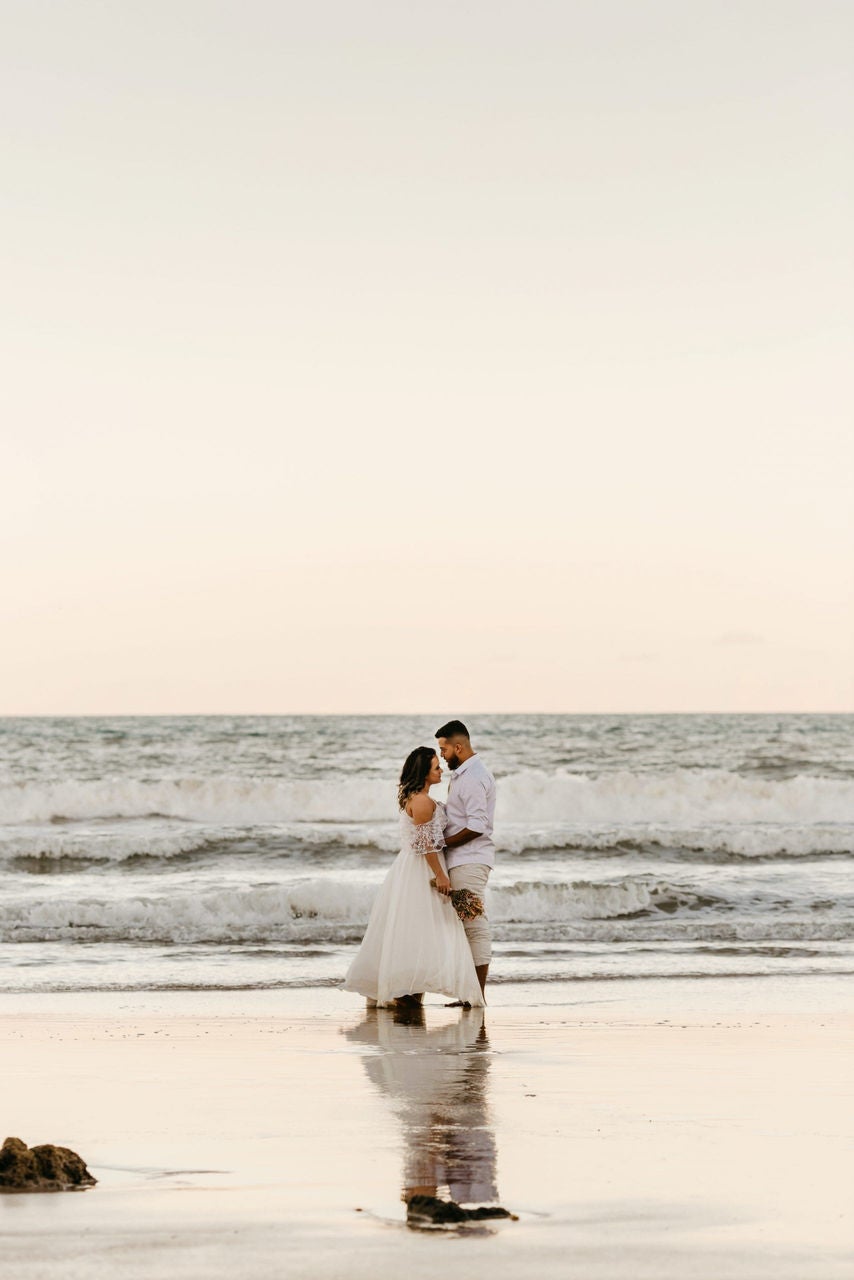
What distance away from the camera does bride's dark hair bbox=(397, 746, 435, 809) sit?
33.0 ft

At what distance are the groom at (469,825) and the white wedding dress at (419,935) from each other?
0.12 meters

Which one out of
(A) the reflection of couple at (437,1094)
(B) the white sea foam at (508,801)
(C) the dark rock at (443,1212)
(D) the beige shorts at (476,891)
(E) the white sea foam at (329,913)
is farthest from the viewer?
(B) the white sea foam at (508,801)

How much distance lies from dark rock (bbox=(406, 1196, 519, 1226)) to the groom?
16.8 feet

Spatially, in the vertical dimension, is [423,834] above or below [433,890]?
above

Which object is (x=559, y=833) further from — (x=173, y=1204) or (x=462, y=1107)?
(x=173, y=1204)

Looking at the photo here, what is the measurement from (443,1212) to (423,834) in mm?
5307

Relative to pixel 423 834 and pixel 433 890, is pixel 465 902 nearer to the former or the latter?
pixel 433 890

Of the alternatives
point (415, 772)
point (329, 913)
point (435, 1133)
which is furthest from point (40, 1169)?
point (329, 913)

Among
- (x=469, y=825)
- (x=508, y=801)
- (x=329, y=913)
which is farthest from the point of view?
(x=508, y=801)

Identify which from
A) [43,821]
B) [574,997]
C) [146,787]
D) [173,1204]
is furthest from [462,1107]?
[146,787]

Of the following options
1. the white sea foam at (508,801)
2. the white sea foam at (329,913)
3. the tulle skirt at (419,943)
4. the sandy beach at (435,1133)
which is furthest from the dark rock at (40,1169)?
the white sea foam at (508,801)

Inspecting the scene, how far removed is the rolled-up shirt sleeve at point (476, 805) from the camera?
10.1m

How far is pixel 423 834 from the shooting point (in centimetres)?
1015

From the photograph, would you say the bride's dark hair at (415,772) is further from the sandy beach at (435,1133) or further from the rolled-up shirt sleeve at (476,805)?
the sandy beach at (435,1133)
